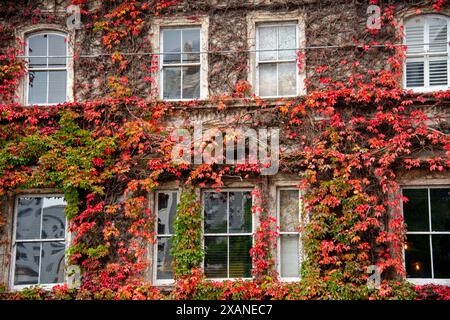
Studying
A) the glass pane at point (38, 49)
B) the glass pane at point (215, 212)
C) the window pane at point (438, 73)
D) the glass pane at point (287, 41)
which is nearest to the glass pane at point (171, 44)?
the glass pane at point (287, 41)

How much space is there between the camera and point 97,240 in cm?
1077

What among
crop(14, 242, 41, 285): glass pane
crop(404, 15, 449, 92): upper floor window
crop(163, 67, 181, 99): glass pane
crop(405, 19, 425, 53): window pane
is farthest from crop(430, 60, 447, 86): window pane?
crop(14, 242, 41, 285): glass pane

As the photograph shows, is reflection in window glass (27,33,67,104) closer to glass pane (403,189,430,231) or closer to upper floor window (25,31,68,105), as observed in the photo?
upper floor window (25,31,68,105)

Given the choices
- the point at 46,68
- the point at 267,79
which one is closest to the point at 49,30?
the point at 46,68

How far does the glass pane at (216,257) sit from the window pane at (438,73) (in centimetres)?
495

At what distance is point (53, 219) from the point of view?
1109cm

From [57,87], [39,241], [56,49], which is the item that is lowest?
[39,241]

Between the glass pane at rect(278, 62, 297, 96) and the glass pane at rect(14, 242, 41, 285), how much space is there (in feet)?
18.4

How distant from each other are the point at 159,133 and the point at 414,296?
17.9 ft

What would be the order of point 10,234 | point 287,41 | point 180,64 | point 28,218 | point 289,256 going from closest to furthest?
point 289,256
point 10,234
point 28,218
point 287,41
point 180,64

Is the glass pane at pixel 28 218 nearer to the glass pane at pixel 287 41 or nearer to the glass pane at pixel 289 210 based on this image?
the glass pane at pixel 289 210

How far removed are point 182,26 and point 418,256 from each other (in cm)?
633

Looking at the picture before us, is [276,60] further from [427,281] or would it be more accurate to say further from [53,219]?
[53,219]

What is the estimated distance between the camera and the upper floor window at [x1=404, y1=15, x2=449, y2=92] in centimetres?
1077
